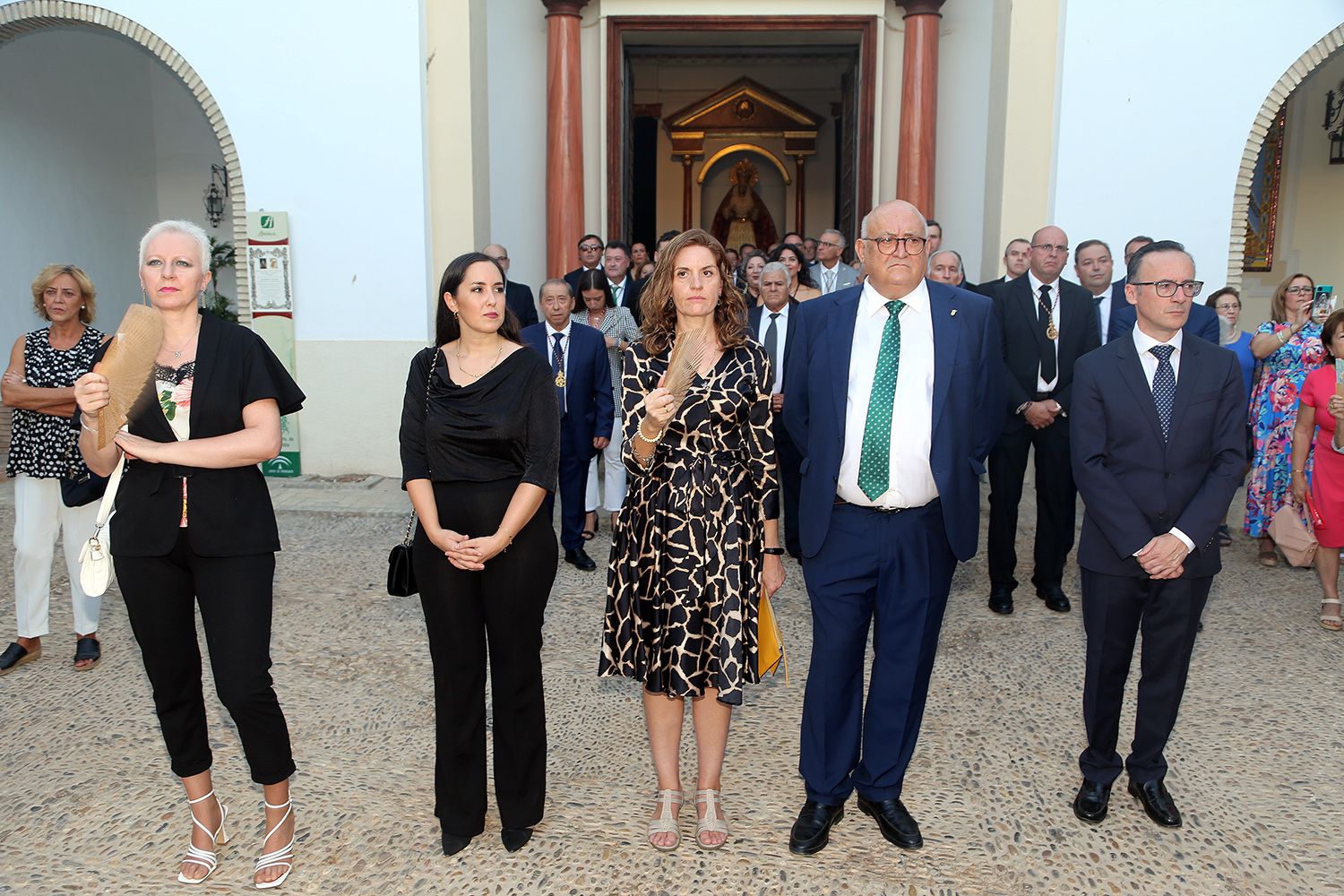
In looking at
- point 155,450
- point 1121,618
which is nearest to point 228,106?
point 155,450

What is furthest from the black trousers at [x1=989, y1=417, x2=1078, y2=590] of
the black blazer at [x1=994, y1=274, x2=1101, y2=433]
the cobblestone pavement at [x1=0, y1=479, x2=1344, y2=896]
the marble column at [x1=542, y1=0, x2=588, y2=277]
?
the marble column at [x1=542, y1=0, x2=588, y2=277]

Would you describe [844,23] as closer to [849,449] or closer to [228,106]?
[228,106]

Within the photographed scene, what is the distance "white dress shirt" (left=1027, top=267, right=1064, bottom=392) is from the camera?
5.60 metres

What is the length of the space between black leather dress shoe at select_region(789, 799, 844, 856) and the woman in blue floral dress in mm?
4652

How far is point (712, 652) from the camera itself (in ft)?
10.4

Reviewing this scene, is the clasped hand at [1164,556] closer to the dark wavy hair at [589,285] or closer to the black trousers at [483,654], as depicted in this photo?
the black trousers at [483,654]

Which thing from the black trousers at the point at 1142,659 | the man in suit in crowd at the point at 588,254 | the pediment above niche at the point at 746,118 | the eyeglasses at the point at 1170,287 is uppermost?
the pediment above niche at the point at 746,118

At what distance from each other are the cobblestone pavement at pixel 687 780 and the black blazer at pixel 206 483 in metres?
1.04

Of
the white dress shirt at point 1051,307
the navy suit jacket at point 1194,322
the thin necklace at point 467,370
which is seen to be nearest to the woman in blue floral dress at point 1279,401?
the navy suit jacket at point 1194,322

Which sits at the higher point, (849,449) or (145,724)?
(849,449)

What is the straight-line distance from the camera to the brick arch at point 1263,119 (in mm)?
8008

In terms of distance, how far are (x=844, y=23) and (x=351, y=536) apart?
7263mm

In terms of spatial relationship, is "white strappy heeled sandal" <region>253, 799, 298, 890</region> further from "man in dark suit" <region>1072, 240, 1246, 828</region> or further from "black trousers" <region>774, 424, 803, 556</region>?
"black trousers" <region>774, 424, 803, 556</region>

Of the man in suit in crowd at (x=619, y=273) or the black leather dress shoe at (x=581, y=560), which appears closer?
the black leather dress shoe at (x=581, y=560)
